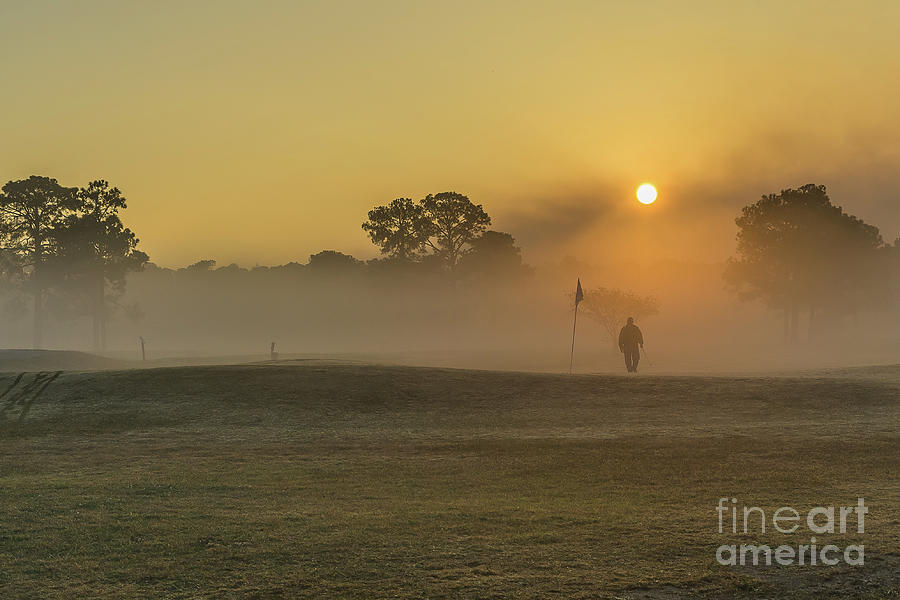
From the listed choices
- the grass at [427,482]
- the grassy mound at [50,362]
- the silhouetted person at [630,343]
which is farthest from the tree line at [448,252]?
the grass at [427,482]

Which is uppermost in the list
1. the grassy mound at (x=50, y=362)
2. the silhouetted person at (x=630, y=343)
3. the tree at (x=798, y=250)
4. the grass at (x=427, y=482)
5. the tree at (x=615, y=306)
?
the tree at (x=798, y=250)

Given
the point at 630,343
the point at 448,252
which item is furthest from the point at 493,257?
the point at 630,343

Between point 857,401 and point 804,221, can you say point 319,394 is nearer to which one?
point 857,401

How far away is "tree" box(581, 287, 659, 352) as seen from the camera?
83.4 meters

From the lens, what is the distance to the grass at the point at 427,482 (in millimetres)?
10156

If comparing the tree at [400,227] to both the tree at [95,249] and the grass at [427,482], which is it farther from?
the grass at [427,482]

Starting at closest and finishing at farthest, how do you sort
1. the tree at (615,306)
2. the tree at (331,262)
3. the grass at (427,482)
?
the grass at (427,482), the tree at (615,306), the tree at (331,262)

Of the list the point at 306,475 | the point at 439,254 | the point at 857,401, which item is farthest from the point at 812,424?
the point at 439,254

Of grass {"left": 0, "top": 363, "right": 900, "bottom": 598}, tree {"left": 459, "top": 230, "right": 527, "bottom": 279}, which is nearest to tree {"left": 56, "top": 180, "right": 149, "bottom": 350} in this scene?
tree {"left": 459, "top": 230, "right": 527, "bottom": 279}

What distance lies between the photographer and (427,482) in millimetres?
16422

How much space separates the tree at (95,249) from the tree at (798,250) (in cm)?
7076

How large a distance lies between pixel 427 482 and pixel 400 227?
316 feet

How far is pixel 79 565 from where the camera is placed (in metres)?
10.8

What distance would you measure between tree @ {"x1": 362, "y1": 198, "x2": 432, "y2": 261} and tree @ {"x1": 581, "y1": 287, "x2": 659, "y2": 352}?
3245cm
